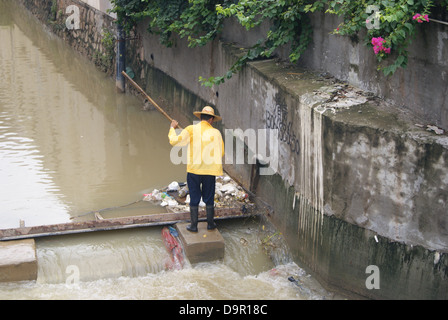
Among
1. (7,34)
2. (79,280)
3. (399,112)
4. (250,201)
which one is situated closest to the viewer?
(399,112)

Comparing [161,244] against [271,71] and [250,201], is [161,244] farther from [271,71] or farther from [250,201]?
[271,71]

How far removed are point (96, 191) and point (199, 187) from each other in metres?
2.42

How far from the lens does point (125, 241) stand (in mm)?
7316

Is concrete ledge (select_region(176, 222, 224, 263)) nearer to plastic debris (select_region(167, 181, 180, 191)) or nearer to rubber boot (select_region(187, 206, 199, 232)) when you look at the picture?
rubber boot (select_region(187, 206, 199, 232))

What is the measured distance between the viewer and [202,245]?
22.7 feet

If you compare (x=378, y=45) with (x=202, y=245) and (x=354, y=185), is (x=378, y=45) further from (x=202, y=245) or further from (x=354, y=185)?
(x=202, y=245)

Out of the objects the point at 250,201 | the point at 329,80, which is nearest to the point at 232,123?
the point at 250,201

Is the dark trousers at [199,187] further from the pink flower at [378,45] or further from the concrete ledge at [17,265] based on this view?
the pink flower at [378,45]

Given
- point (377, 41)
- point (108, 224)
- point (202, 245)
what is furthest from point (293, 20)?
point (108, 224)

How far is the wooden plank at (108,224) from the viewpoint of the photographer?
7.06 m

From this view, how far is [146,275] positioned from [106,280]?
44 cm

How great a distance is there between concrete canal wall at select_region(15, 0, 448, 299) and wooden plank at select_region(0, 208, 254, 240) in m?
0.65

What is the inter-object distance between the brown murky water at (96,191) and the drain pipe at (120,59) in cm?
29

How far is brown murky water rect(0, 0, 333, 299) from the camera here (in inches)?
257
